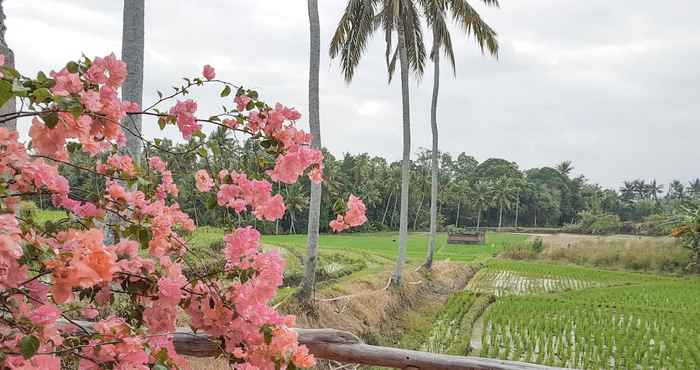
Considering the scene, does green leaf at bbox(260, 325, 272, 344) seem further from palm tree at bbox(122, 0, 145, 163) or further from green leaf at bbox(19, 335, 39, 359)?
palm tree at bbox(122, 0, 145, 163)

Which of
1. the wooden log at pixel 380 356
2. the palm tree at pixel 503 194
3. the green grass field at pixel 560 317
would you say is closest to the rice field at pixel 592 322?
the green grass field at pixel 560 317

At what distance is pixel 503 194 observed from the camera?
4244cm

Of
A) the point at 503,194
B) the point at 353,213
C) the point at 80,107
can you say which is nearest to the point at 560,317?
the point at 353,213

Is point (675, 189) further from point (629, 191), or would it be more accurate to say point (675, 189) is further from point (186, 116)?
point (186, 116)

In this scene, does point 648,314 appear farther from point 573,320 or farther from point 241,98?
point 241,98

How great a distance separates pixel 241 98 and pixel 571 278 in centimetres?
1679

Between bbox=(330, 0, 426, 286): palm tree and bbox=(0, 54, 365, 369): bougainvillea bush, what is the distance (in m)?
8.29

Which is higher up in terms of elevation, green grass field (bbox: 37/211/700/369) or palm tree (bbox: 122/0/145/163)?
palm tree (bbox: 122/0/145/163)

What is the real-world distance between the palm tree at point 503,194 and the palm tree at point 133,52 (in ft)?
135

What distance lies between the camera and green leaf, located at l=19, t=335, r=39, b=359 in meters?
0.75

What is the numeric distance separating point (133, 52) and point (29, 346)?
Result: 271cm

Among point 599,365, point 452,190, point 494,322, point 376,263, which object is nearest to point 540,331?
point 494,322

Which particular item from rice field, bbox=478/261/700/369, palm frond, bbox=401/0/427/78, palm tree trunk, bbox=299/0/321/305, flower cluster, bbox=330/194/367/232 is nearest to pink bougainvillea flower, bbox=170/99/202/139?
flower cluster, bbox=330/194/367/232

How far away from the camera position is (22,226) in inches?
38.0
